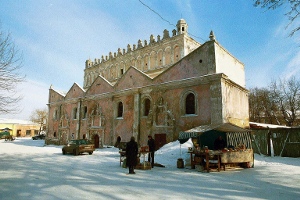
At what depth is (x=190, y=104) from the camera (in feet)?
60.0

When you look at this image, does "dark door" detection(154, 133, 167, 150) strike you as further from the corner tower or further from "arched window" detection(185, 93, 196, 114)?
the corner tower

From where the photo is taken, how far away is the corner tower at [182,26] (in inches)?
1154

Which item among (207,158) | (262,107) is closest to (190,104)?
(207,158)

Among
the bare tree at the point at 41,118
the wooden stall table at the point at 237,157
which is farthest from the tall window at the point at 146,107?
the bare tree at the point at 41,118

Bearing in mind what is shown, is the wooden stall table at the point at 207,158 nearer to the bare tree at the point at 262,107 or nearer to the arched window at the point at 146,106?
the arched window at the point at 146,106

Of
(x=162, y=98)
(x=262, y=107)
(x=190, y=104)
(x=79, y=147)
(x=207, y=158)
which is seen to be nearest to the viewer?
(x=207, y=158)

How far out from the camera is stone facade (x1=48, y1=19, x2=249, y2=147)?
17109 millimetres

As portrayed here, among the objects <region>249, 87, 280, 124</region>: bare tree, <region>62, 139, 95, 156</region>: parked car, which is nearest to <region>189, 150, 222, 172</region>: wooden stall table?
<region>62, 139, 95, 156</region>: parked car

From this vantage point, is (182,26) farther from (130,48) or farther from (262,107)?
(262,107)

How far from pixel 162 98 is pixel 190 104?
9.43 ft

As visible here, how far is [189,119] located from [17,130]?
6506cm

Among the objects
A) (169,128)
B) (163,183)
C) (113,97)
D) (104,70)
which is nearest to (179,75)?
(169,128)

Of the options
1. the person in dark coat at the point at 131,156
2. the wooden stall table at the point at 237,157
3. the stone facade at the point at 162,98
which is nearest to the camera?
the person in dark coat at the point at 131,156

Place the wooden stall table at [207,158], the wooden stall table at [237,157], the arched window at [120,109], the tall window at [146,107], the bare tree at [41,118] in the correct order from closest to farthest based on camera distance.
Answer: the wooden stall table at [207,158]
the wooden stall table at [237,157]
the tall window at [146,107]
the arched window at [120,109]
the bare tree at [41,118]
